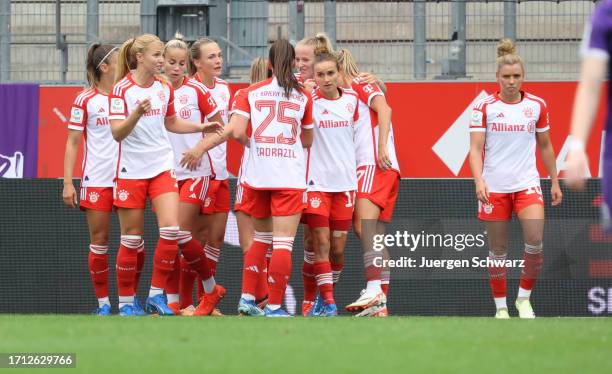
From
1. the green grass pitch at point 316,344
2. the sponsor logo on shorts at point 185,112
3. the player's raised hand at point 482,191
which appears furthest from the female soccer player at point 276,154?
the player's raised hand at point 482,191

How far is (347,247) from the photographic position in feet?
39.5

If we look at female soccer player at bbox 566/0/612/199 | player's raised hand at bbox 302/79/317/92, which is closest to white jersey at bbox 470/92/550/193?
player's raised hand at bbox 302/79/317/92

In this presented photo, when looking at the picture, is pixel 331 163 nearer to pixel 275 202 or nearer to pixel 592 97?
pixel 275 202

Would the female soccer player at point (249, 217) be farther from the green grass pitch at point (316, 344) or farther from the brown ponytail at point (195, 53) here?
the green grass pitch at point (316, 344)

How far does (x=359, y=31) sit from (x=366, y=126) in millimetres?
5802

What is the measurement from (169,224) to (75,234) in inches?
111

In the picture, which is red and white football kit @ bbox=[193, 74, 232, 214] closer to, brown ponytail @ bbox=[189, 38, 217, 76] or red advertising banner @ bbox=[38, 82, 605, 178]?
brown ponytail @ bbox=[189, 38, 217, 76]

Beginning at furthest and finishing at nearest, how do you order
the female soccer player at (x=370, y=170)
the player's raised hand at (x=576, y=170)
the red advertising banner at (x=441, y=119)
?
the red advertising banner at (x=441, y=119) < the female soccer player at (x=370, y=170) < the player's raised hand at (x=576, y=170)

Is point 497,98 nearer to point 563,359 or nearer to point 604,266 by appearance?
point 604,266

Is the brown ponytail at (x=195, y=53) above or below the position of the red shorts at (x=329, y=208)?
above

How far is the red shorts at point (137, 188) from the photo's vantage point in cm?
968

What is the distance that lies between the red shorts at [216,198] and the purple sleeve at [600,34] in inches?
231

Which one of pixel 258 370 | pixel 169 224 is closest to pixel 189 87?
pixel 169 224

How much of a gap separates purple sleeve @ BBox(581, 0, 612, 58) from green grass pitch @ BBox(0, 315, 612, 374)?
162 cm
